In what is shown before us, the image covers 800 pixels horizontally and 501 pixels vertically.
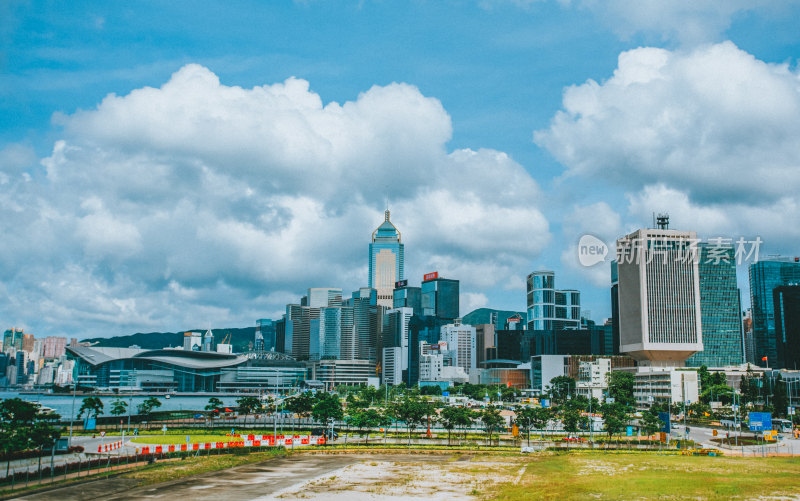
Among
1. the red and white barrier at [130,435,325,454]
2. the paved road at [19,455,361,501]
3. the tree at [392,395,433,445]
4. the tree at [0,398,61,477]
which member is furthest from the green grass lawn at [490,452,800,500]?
the tree at [0,398,61,477]

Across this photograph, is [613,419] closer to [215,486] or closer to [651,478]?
[651,478]

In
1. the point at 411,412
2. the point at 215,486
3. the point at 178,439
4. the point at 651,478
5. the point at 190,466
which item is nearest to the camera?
the point at 215,486

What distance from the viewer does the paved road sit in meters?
68.5

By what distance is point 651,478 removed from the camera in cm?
7944

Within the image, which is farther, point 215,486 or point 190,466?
point 190,466

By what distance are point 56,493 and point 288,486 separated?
23.1 metres

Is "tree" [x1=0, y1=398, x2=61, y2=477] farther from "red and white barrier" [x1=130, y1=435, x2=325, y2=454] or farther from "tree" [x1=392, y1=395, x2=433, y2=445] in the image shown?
"tree" [x1=392, y1=395, x2=433, y2=445]

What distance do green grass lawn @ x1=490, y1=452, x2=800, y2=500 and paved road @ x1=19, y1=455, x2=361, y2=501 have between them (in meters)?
24.9

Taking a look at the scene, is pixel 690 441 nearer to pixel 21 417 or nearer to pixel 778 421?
pixel 778 421

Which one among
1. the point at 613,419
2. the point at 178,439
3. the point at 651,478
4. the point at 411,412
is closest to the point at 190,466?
the point at 178,439

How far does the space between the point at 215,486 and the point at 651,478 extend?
161 feet

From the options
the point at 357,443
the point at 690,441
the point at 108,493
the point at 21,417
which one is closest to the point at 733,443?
the point at 690,441

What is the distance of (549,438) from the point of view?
13688 cm

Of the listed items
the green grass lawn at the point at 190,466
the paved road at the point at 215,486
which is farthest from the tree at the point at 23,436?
the green grass lawn at the point at 190,466
